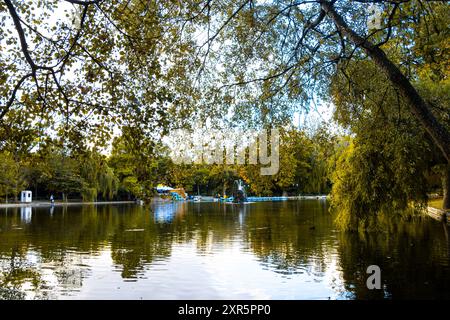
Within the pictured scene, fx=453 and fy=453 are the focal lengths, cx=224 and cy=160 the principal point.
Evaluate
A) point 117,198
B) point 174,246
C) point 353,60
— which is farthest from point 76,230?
point 117,198

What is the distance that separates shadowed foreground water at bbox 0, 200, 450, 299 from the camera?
10.7 metres

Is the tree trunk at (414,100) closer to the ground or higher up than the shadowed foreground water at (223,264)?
higher up

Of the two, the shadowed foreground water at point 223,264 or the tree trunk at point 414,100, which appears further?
the shadowed foreground water at point 223,264

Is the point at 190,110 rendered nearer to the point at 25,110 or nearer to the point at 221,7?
the point at 221,7

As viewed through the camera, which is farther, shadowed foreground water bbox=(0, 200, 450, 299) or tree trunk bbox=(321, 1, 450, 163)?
shadowed foreground water bbox=(0, 200, 450, 299)

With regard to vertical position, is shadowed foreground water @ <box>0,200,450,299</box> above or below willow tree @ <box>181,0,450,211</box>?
below

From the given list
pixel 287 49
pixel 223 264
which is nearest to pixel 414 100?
pixel 287 49

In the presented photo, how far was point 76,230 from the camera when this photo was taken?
2472 centimetres

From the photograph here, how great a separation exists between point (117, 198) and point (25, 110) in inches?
2513

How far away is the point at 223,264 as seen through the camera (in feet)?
47.3

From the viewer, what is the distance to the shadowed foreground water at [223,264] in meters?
10.7

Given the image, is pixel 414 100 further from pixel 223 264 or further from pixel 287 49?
pixel 223 264

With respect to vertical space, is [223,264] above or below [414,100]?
below

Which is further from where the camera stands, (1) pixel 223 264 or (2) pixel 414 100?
(1) pixel 223 264
